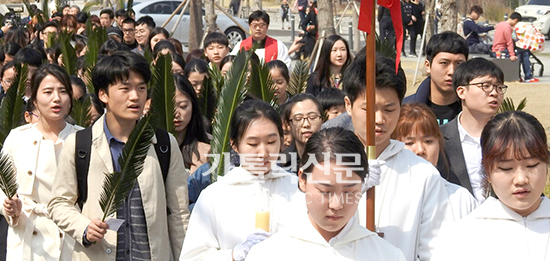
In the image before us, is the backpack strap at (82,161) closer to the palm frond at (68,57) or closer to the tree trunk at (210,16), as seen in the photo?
the palm frond at (68,57)

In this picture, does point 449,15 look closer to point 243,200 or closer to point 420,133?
point 420,133

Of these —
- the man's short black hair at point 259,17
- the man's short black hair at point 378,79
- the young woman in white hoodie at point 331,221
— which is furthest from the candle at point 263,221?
the man's short black hair at point 259,17

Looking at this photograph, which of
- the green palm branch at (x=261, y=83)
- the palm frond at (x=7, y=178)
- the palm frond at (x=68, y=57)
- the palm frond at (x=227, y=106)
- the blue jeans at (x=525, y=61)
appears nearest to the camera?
the palm frond at (x=7, y=178)

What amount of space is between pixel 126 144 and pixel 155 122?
1.15 feet

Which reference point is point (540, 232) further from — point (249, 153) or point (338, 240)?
point (249, 153)

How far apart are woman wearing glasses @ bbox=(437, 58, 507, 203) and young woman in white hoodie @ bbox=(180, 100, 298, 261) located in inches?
41.5

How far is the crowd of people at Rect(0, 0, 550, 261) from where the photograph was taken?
304cm

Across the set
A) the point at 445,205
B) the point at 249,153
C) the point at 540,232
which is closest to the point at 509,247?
the point at 540,232

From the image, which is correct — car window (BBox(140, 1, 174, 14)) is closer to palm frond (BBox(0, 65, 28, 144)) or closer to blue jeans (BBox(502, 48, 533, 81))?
blue jeans (BBox(502, 48, 533, 81))

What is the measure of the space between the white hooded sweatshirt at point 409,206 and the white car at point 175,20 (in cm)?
1850

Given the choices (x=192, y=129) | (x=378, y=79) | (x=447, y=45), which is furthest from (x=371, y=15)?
(x=192, y=129)

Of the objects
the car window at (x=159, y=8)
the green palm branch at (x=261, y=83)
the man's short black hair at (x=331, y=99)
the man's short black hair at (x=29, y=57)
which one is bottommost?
the man's short black hair at (x=331, y=99)

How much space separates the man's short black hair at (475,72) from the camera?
15.0 feet

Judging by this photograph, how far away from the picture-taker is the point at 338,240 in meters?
3.02
